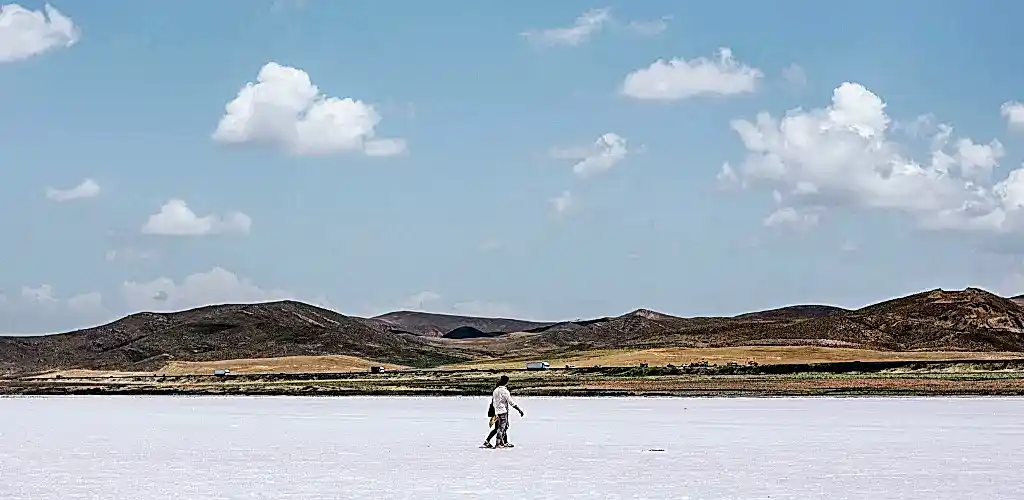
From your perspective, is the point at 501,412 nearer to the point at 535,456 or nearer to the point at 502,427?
the point at 502,427

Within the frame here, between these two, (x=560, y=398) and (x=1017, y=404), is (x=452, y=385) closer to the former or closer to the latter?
(x=560, y=398)

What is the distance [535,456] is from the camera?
98.3 feet

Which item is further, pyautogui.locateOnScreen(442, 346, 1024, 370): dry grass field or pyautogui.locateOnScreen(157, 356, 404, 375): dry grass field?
pyautogui.locateOnScreen(157, 356, 404, 375): dry grass field

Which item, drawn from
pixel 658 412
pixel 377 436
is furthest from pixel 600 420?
pixel 377 436

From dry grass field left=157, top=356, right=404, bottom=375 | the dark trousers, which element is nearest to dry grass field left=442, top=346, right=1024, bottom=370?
dry grass field left=157, top=356, right=404, bottom=375

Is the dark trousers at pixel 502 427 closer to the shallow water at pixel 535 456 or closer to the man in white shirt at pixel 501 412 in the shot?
the man in white shirt at pixel 501 412

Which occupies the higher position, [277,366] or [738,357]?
[277,366]

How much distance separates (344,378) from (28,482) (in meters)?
96.6

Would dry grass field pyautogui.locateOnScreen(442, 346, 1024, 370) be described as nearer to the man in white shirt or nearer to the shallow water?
the shallow water

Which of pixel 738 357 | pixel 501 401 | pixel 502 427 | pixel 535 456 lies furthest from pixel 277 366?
pixel 535 456

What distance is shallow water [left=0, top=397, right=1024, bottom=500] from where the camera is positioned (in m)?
22.8

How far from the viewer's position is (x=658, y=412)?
173 ft

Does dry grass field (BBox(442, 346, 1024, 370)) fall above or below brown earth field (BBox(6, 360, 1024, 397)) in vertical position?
above

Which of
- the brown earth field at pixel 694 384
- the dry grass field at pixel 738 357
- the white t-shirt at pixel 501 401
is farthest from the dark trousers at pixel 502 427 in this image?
the dry grass field at pixel 738 357
